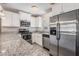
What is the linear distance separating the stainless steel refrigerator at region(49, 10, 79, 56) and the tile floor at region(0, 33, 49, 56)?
285 millimetres

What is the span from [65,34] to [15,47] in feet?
2.77

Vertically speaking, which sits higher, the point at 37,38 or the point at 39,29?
the point at 39,29

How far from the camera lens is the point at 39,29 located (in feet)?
4.47

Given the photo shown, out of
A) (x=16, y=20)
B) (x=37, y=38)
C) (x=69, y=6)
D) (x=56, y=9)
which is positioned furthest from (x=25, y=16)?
(x=69, y=6)

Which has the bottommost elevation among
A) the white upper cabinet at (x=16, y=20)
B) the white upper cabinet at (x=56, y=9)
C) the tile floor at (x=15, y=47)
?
the tile floor at (x=15, y=47)

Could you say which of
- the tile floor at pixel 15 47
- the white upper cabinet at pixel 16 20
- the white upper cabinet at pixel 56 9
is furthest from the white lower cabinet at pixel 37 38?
the white upper cabinet at pixel 56 9

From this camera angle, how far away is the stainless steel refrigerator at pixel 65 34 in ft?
3.87

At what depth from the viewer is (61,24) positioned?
1.40m

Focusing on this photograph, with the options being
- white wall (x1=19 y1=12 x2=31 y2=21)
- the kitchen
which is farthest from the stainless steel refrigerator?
white wall (x1=19 y1=12 x2=31 y2=21)

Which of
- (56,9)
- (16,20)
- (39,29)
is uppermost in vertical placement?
(56,9)

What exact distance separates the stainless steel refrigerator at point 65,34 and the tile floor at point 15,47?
285 millimetres

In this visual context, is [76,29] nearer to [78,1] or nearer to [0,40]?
[78,1]

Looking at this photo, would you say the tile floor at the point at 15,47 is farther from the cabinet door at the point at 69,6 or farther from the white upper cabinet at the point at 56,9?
the cabinet door at the point at 69,6

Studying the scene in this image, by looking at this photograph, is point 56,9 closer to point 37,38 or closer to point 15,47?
point 37,38
